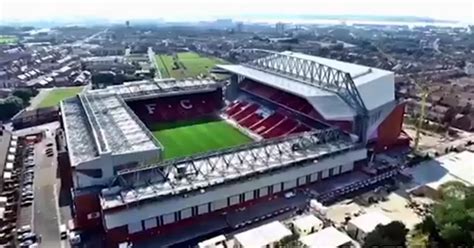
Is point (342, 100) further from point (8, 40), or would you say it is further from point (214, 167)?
point (8, 40)

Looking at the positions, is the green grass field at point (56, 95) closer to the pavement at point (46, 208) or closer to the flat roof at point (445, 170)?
the pavement at point (46, 208)

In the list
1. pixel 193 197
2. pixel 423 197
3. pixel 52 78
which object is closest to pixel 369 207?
pixel 423 197

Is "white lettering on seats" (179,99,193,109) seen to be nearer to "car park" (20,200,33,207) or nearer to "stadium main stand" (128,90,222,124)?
"stadium main stand" (128,90,222,124)

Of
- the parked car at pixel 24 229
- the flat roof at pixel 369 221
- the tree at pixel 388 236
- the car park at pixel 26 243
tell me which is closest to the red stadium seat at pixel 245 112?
the flat roof at pixel 369 221

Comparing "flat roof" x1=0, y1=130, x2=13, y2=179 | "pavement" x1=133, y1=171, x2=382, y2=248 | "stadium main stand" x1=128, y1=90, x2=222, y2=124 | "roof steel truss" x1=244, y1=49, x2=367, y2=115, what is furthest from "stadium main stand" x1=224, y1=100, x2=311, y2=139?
"flat roof" x1=0, y1=130, x2=13, y2=179

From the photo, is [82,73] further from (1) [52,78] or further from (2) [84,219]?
(2) [84,219]
